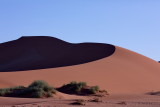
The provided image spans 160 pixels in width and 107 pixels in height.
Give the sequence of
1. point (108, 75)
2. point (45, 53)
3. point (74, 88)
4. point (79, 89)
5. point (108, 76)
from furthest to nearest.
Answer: point (45, 53)
point (108, 75)
point (108, 76)
point (74, 88)
point (79, 89)

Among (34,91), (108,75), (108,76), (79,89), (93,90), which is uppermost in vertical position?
(108,75)

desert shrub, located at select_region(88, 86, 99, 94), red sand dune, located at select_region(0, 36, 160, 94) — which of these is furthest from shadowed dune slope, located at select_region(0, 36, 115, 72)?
desert shrub, located at select_region(88, 86, 99, 94)

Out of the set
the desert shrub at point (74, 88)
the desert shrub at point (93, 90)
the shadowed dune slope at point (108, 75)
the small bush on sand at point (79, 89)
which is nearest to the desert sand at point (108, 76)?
the shadowed dune slope at point (108, 75)

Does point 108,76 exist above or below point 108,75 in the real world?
below

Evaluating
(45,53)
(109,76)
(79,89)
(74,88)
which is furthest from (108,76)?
(45,53)

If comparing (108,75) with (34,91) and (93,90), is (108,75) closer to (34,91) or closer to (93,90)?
(93,90)

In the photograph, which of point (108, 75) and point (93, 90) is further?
point (108, 75)

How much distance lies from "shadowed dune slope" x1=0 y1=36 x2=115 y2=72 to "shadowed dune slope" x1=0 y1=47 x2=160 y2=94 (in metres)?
3.85

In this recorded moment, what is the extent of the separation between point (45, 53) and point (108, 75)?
15.6 meters

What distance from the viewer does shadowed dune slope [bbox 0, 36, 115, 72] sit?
137 feet

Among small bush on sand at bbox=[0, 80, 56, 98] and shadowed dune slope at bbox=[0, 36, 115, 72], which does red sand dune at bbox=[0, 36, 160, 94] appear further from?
small bush on sand at bbox=[0, 80, 56, 98]

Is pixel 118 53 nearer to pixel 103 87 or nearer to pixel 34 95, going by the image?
pixel 103 87

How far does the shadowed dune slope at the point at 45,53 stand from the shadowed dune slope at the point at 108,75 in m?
3.85

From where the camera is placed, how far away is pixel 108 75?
33438 mm
